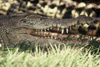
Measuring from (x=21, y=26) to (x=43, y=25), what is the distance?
0.48m

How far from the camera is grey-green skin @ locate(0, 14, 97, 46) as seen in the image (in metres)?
3.29

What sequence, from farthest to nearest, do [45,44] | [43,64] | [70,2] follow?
[70,2], [45,44], [43,64]

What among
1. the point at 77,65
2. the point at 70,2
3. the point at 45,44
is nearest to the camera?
the point at 77,65

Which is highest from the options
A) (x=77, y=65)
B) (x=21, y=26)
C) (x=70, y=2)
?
(x=70, y=2)

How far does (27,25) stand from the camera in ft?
11.2

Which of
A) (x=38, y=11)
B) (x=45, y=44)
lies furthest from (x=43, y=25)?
(x=38, y=11)

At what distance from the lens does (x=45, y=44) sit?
322 centimetres

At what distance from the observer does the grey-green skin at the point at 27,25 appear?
329 centimetres

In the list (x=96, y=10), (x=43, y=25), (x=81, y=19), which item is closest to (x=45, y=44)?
(x=43, y=25)

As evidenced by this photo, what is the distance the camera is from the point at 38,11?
6230 millimetres

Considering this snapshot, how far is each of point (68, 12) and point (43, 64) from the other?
4432 mm

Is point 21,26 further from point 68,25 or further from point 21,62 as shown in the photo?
point 21,62

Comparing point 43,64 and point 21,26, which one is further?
point 21,26

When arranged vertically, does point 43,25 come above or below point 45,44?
above
